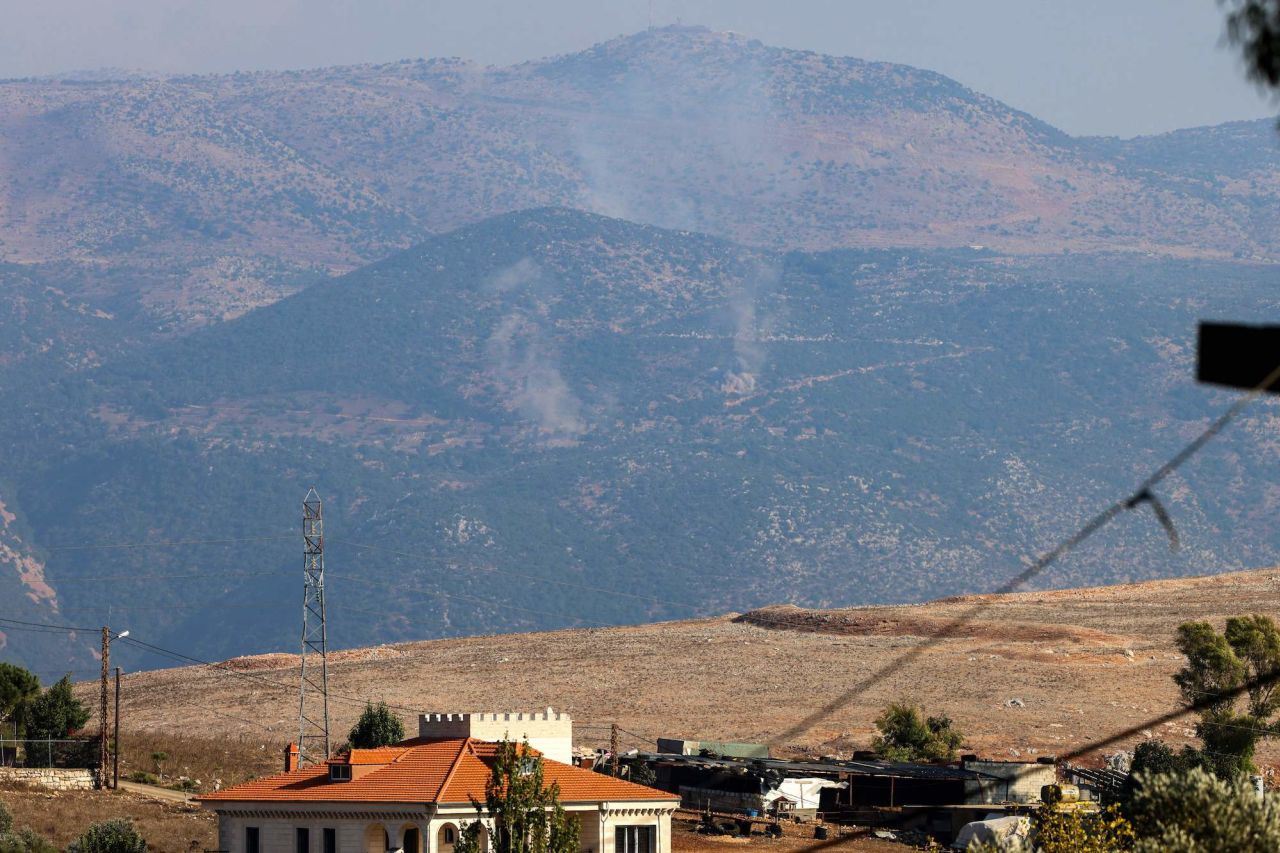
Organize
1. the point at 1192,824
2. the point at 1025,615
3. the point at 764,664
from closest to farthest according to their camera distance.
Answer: the point at 1192,824, the point at 764,664, the point at 1025,615

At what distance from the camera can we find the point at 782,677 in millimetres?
116312

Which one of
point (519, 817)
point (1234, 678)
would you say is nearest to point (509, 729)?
point (519, 817)

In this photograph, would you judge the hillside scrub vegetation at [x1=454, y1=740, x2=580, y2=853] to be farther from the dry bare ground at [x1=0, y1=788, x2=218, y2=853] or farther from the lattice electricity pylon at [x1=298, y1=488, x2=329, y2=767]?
the lattice electricity pylon at [x1=298, y1=488, x2=329, y2=767]

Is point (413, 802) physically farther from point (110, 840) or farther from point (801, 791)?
point (801, 791)

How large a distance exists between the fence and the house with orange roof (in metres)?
21.4

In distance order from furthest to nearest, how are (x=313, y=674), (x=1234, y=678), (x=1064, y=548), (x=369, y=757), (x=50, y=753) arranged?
1. (x=313, y=674)
2. (x=1234, y=678)
3. (x=50, y=753)
4. (x=369, y=757)
5. (x=1064, y=548)

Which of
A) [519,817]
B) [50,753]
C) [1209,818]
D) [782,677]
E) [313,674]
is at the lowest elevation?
[1209,818]

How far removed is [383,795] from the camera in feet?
178

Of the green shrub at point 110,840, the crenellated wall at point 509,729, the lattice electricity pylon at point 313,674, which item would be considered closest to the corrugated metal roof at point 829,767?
the crenellated wall at point 509,729

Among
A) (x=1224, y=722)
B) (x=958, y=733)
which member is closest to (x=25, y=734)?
(x=958, y=733)

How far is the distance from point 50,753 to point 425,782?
2863 centimetres

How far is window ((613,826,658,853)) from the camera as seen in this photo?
57278 mm

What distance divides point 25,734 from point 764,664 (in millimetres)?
45089

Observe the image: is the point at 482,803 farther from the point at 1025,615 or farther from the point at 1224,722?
the point at 1025,615
